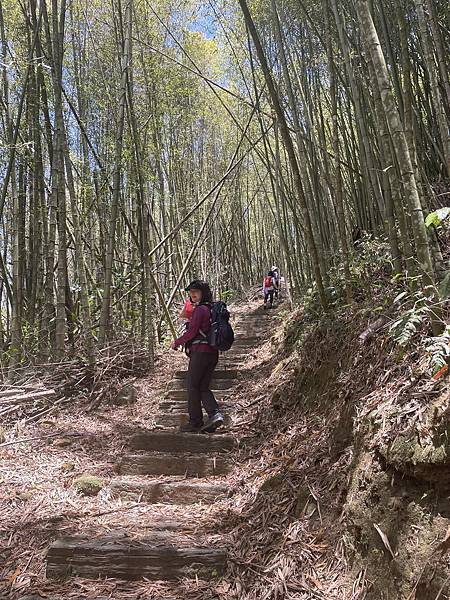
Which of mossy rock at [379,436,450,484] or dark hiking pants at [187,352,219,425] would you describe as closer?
mossy rock at [379,436,450,484]

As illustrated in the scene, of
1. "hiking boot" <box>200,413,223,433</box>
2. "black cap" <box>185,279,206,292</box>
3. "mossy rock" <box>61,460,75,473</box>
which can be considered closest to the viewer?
"mossy rock" <box>61,460,75,473</box>

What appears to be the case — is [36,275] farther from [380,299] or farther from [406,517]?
[406,517]

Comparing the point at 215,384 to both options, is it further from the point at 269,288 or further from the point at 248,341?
the point at 269,288

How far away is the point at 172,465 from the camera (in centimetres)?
301

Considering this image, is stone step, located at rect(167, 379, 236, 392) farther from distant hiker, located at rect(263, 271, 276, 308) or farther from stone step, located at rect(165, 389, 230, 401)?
distant hiker, located at rect(263, 271, 276, 308)

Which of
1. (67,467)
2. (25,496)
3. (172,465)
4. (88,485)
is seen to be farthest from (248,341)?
(25,496)

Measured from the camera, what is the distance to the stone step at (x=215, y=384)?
4.44 meters

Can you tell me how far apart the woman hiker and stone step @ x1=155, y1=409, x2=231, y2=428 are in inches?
7.5

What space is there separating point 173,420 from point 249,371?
1254 millimetres

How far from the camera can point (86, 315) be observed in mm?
4332

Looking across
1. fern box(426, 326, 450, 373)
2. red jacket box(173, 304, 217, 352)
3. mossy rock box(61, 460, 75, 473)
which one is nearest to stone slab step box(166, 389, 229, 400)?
red jacket box(173, 304, 217, 352)

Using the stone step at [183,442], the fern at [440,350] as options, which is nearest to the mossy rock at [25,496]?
the stone step at [183,442]

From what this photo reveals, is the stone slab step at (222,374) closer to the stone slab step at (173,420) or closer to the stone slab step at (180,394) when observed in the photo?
the stone slab step at (180,394)

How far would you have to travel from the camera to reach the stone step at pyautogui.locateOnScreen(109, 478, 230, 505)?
8.76 ft
